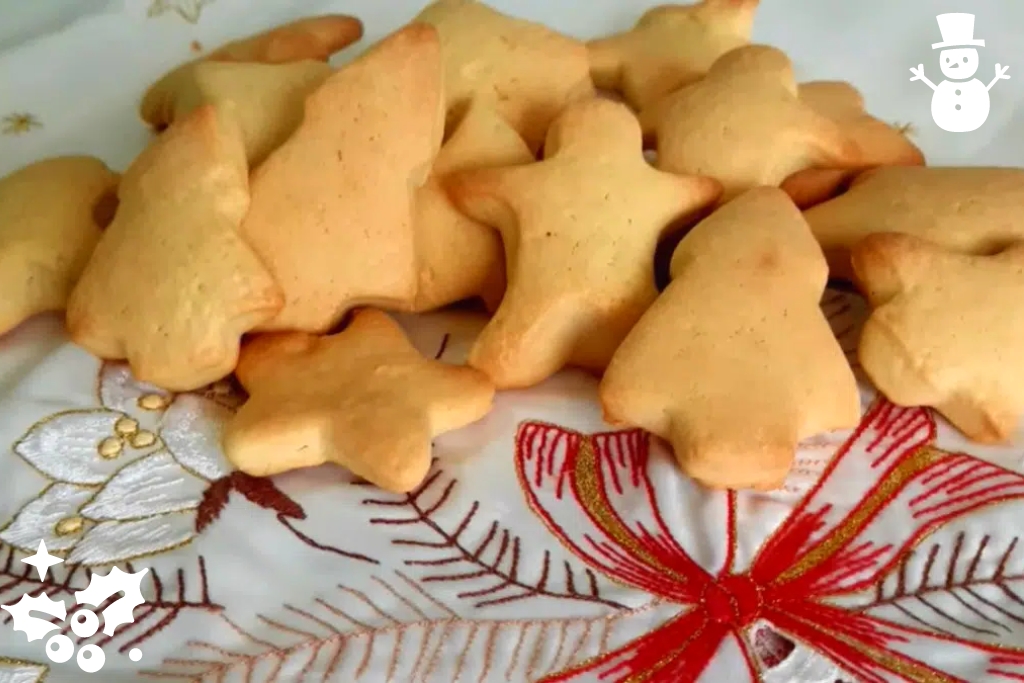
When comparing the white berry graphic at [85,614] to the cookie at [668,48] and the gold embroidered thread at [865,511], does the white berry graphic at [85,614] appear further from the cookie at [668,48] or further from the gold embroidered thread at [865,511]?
the cookie at [668,48]

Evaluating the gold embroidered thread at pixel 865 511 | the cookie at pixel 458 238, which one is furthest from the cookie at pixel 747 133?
the gold embroidered thread at pixel 865 511

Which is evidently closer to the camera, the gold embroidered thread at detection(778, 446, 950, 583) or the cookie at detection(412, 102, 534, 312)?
the gold embroidered thread at detection(778, 446, 950, 583)

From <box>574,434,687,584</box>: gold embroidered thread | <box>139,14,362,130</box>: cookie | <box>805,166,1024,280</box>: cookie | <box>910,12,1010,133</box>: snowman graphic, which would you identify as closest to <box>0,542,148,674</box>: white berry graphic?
<box>574,434,687,584</box>: gold embroidered thread

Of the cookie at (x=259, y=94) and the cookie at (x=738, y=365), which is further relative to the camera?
the cookie at (x=259, y=94)

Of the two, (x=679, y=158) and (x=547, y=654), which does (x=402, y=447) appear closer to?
(x=547, y=654)

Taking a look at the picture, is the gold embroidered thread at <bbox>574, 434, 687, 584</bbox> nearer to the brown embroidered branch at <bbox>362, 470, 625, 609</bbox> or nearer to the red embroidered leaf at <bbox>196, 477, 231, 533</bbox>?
the brown embroidered branch at <bbox>362, 470, 625, 609</bbox>

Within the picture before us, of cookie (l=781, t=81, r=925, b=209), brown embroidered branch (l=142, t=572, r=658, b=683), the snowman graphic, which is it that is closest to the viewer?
brown embroidered branch (l=142, t=572, r=658, b=683)

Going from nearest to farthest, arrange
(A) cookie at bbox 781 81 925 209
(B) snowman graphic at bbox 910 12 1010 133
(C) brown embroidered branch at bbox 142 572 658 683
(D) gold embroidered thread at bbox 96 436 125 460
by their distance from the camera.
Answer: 1. (C) brown embroidered branch at bbox 142 572 658 683
2. (D) gold embroidered thread at bbox 96 436 125 460
3. (A) cookie at bbox 781 81 925 209
4. (B) snowman graphic at bbox 910 12 1010 133
